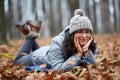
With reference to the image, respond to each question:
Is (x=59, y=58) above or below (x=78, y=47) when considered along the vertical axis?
below

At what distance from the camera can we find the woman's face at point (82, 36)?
186 inches

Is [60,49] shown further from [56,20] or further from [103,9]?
[56,20]

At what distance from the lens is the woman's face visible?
4.71 m

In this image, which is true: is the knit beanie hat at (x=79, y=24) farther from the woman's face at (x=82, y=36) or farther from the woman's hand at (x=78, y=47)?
the woman's hand at (x=78, y=47)

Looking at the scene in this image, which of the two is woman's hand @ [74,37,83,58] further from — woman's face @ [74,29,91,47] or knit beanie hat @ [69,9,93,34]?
knit beanie hat @ [69,9,93,34]

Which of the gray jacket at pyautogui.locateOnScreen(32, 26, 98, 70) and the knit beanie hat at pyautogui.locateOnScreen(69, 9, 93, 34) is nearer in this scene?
the gray jacket at pyautogui.locateOnScreen(32, 26, 98, 70)

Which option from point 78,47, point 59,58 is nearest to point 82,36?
point 78,47

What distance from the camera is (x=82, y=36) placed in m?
4.70

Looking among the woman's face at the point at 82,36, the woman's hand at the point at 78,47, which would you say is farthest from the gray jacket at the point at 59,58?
the woman's face at the point at 82,36

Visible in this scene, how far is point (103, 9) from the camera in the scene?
3738cm

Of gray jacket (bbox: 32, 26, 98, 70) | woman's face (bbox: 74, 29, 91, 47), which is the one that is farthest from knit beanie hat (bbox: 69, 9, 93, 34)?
gray jacket (bbox: 32, 26, 98, 70)

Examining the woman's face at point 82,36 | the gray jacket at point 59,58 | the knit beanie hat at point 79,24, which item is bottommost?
the gray jacket at point 59,58

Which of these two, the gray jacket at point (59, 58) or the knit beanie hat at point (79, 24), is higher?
the knit beanie hat at point (79, 24)

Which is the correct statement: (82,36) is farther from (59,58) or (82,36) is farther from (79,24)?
(59,58)
